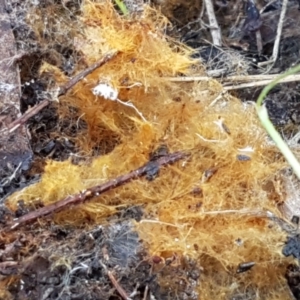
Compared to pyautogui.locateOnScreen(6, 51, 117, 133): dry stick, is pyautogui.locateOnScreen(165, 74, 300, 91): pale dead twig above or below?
below

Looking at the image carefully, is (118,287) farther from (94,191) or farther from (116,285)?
(94,191)

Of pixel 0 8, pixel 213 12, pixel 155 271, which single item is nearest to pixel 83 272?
pixel 155 271

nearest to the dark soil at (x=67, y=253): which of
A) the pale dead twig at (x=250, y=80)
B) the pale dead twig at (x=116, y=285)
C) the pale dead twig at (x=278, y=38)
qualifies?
the pale dead twig at (x=116, y=285)

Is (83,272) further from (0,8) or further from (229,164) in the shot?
(0,8)

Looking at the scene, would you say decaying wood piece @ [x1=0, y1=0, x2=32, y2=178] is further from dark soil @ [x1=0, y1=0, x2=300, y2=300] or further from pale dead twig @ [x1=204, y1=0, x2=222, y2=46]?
pale dead twig @ [x1=204, y1=0, x2=222, y2=46]

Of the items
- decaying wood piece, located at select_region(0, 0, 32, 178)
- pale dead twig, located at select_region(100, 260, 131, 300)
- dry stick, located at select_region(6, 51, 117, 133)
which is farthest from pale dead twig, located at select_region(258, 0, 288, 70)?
pale dead twig, located at select_region(100, 260, 131, 300)

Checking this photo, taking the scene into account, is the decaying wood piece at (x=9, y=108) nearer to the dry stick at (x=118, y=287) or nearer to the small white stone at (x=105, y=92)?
the small white stone at (x=105, y=92)
